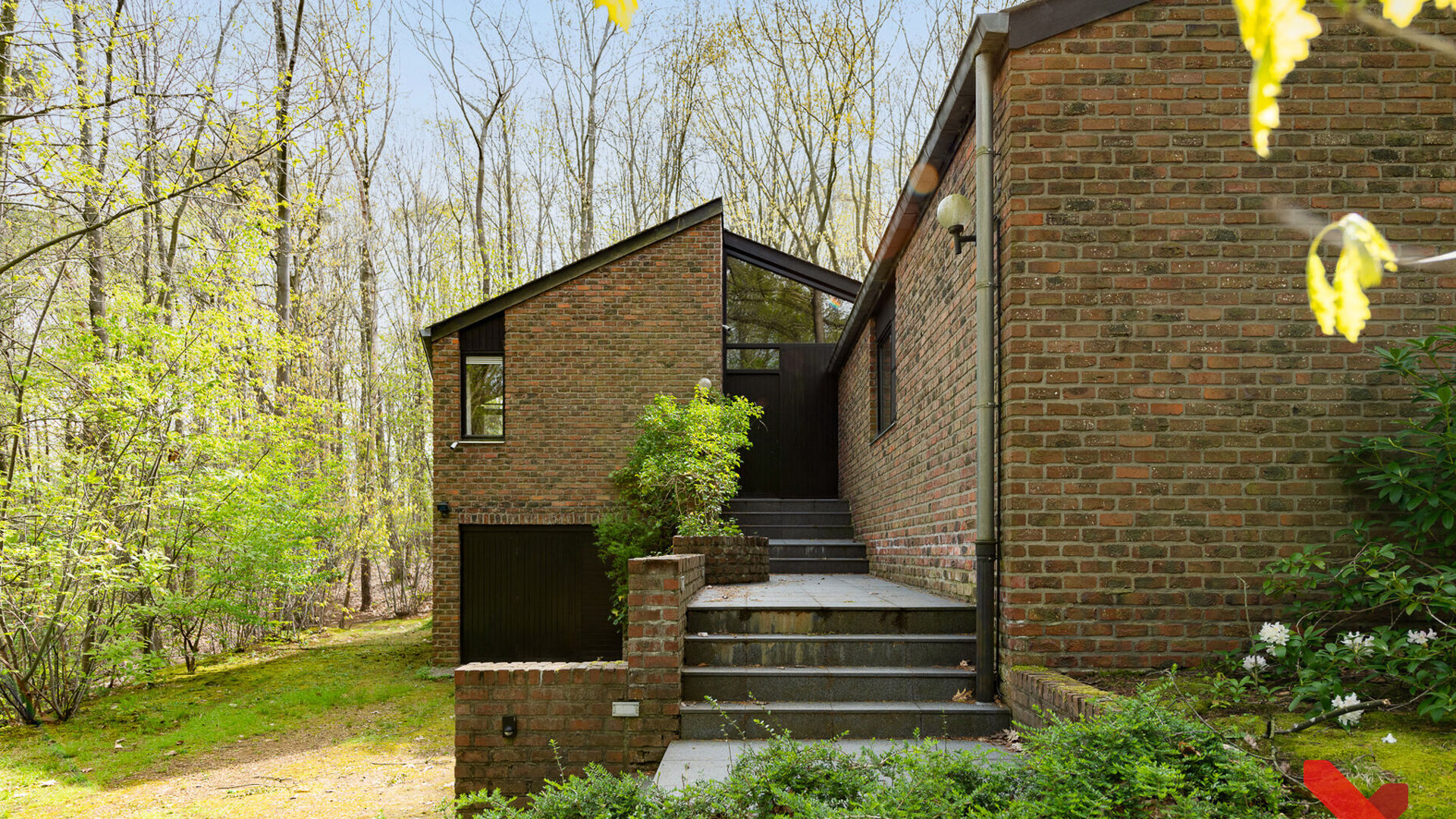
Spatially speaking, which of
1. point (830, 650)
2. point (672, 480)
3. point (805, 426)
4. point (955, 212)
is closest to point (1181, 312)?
point (955, 212)

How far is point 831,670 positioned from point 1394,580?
8.80 feet

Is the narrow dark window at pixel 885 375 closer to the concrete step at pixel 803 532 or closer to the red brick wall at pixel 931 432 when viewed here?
the red brick wall at pixel 931 432

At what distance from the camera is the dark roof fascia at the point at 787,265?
12633 mm

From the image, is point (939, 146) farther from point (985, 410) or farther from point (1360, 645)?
point (1360, 645)

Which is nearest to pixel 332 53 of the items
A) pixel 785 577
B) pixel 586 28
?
pixel 586 28

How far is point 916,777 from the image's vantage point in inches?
115

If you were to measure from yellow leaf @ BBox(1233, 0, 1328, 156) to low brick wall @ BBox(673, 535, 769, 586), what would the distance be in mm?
6657

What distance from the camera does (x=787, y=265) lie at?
12734 mm

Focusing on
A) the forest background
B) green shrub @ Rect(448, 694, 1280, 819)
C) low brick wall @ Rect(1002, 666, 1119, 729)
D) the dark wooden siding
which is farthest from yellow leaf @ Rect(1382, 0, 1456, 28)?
the dark wooden siding

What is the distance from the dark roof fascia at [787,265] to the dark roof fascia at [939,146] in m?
3.22

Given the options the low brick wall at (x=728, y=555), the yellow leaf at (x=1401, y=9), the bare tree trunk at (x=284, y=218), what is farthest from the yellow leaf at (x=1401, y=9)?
the bare tree trunk at (x=284, y=218)

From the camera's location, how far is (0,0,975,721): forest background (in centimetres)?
781

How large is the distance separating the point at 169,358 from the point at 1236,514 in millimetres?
10419

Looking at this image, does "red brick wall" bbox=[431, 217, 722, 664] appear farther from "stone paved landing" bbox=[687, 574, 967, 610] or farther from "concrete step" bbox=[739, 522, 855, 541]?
"stone paved landing" bbox=[687, 574, 967, 610]
